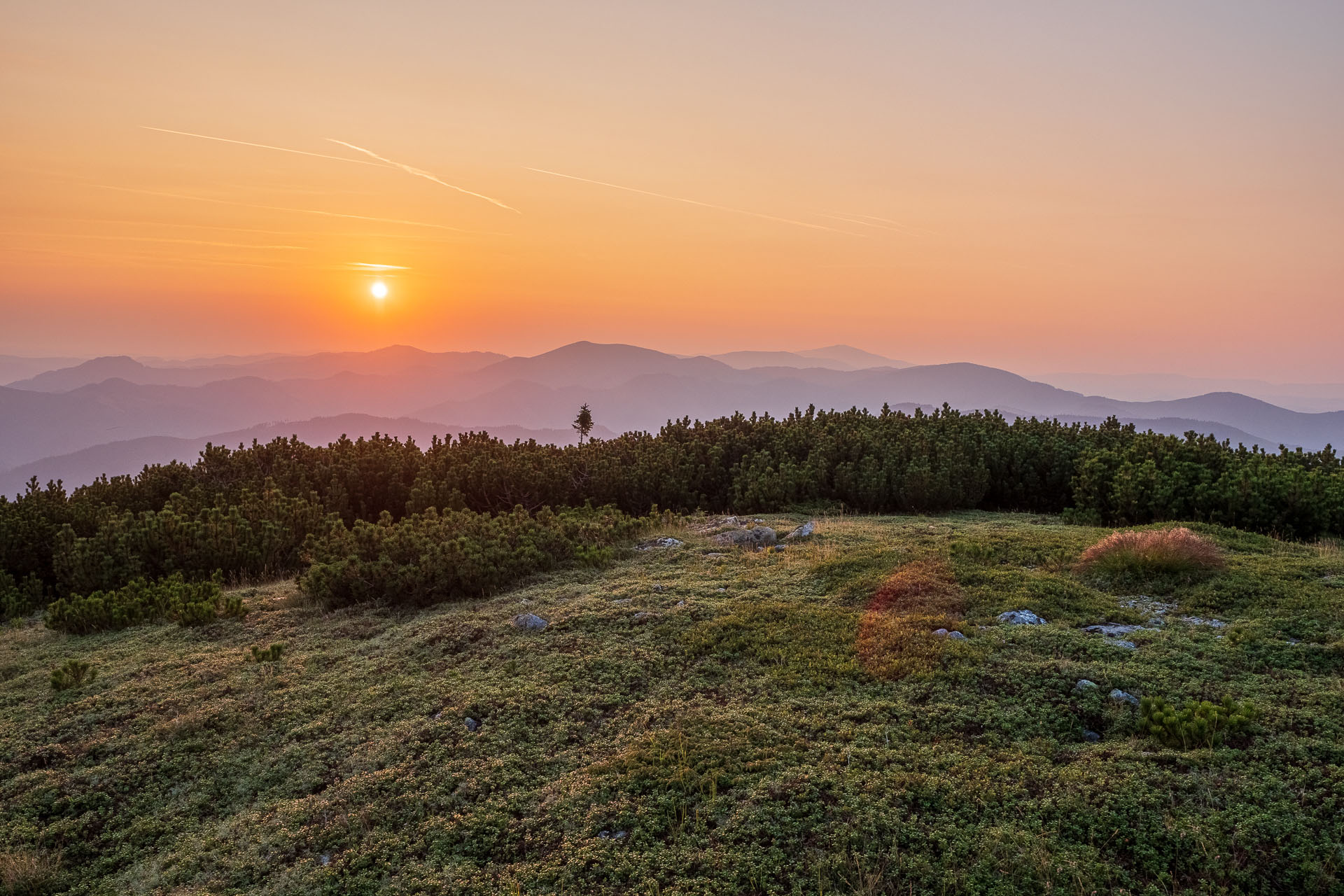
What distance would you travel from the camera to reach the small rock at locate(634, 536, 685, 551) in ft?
39.9

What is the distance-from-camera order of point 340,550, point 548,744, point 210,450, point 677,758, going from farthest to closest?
point 210,450
point 340,550
point 548,744
point 677,758

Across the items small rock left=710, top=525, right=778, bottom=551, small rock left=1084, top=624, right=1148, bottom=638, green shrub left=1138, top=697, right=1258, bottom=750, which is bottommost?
green shrub left=1138, top=697, right=1258, bottom=750

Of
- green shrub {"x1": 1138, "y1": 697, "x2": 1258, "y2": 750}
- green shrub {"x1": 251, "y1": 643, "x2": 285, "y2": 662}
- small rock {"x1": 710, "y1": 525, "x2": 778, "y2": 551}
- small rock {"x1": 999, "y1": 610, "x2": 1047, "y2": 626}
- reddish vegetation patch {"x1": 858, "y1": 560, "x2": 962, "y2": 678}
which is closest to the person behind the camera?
green shrub {"x1": 1138, "y1": 697, "x2": 1258, "y2": 750}

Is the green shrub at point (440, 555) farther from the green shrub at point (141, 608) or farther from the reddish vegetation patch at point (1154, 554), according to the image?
the reddish vegetation patch at point (1154, 554)

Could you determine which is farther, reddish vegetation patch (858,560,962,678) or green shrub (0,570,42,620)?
green shrub (0,570,42,620)

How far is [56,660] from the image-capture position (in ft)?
29.5

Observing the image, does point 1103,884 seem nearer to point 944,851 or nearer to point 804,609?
point 944,851

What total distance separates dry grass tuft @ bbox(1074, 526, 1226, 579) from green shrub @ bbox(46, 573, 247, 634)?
1181 centimetres

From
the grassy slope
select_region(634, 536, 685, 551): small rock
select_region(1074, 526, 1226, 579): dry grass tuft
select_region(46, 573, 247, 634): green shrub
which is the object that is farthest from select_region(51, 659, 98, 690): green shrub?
select_region(1074, 526, 1226, 579): dry grass tuft

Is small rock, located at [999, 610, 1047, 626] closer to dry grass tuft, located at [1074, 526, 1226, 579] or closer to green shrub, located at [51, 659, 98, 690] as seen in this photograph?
dry grass tuft, located at [1074, 526, 1226, 579]

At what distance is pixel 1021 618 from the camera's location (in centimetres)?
765

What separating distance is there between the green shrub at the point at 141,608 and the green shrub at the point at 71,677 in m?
1.88

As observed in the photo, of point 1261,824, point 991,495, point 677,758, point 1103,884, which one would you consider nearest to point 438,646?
point 677,758

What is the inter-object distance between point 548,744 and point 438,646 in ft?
9.84
